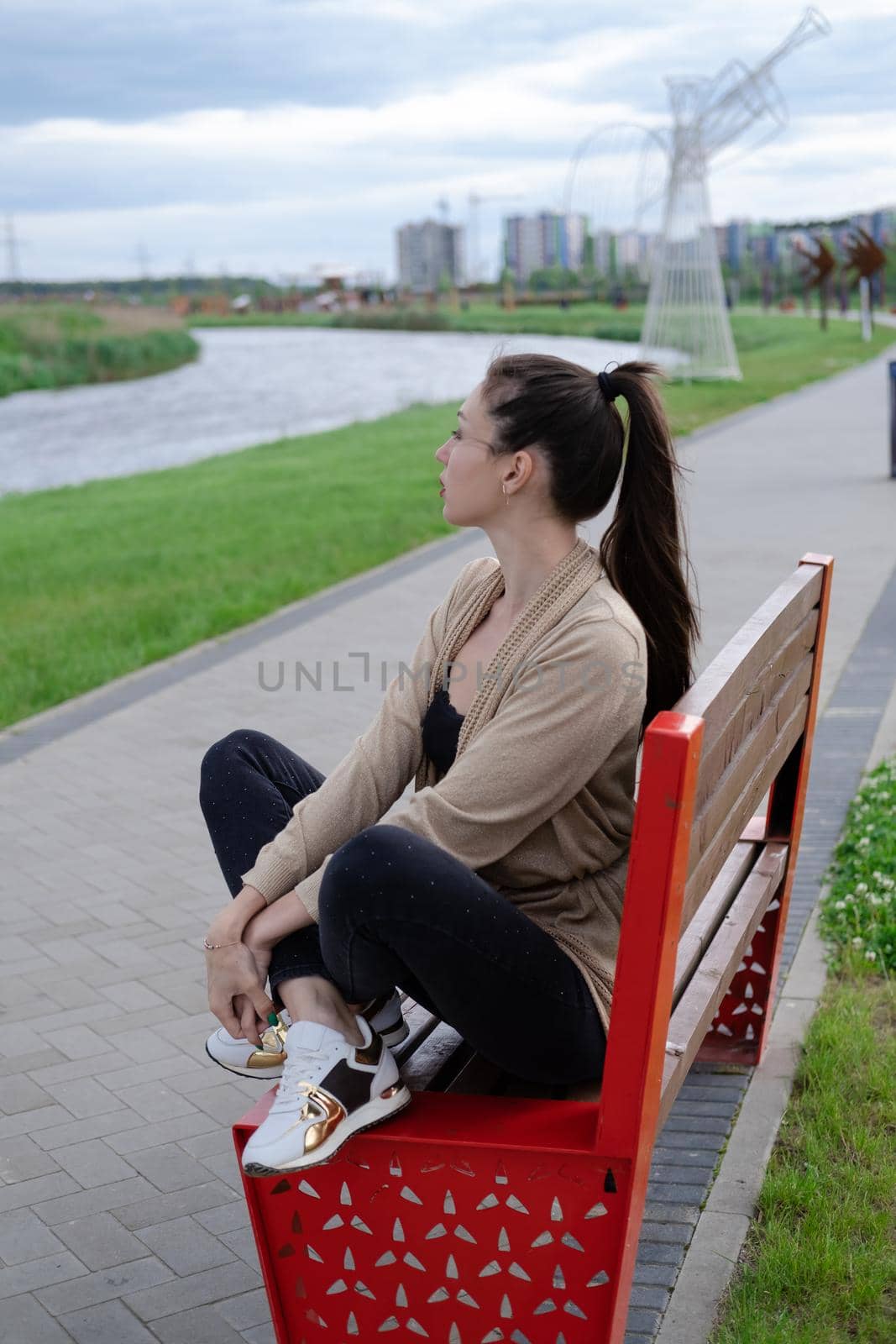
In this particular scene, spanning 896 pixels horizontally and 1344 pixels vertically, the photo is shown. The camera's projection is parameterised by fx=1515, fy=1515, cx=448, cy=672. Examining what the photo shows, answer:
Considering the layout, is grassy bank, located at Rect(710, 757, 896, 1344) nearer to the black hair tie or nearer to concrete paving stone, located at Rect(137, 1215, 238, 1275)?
concrete paving stone, located at Rect(137, 1215, 238, 1275)

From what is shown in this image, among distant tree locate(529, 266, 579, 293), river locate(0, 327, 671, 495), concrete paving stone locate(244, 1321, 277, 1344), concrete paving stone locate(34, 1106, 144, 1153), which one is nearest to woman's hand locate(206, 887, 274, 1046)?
concrete paving stone locate(244, 1321, 277, 1344)

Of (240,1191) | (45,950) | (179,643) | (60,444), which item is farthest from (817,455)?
(60,444)

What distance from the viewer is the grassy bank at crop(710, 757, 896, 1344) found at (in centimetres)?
238

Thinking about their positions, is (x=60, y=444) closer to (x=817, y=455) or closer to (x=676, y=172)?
(x=676, y=172)

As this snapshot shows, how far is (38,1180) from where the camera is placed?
9.62ft

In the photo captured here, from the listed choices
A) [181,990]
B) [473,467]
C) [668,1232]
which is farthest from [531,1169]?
[181,990]

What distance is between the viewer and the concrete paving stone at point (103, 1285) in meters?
2.53

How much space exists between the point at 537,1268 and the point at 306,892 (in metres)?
0.62

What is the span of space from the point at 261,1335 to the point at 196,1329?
0.36ft

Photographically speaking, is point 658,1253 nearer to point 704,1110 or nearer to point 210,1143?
point 704,1110

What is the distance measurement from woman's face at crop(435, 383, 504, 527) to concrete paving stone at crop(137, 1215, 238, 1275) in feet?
4.43

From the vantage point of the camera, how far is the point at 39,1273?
2.62 metres

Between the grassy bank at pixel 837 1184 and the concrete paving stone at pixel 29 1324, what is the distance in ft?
3.46

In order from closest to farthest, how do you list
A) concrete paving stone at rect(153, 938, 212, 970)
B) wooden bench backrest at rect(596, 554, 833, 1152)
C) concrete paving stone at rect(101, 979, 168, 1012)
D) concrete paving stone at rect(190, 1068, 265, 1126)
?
wooden bench backrest at rect(596, 554, 833, 1152) → concrete paving stone at rect(190, 1068, 265, 1126) → concrete paving stone at rect(101, 979, 168, 1012) → concrete paving stone at rect(153, 938, 212, 970)
